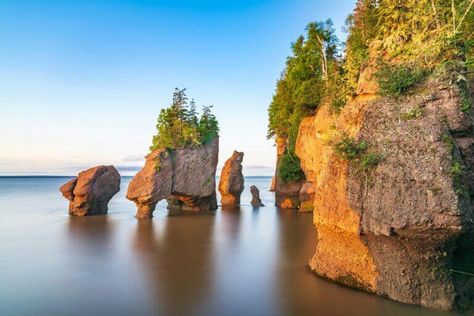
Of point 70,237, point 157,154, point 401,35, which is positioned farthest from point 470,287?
point 157,154

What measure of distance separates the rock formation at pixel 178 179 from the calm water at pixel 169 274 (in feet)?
15.3

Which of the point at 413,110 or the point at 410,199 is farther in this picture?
the point at 413,110

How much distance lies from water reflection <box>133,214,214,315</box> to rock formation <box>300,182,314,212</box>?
10.1 m

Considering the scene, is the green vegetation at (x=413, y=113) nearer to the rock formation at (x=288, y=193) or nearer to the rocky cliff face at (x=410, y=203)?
the rocky cliff face at (x=410, y=203)

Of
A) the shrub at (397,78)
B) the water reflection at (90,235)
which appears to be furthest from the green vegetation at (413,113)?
the water reflection at (90,235)

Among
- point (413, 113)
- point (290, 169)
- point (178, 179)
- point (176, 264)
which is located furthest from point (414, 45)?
point (290, 169)

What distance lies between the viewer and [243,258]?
592 inches

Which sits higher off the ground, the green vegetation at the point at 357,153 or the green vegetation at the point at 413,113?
the green vegetation at the point at 413,113

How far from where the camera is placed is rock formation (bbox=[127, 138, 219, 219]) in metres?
27.4

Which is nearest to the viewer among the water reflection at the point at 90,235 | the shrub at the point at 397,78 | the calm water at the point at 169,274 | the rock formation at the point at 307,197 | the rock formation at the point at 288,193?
the calm water at the point at 169,274

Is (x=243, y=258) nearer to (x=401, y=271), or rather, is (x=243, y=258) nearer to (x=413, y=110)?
(x=401, y=271)

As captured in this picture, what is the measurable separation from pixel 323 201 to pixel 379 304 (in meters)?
3.37

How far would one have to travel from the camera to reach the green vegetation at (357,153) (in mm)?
9266

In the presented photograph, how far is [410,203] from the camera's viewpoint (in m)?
8.45
